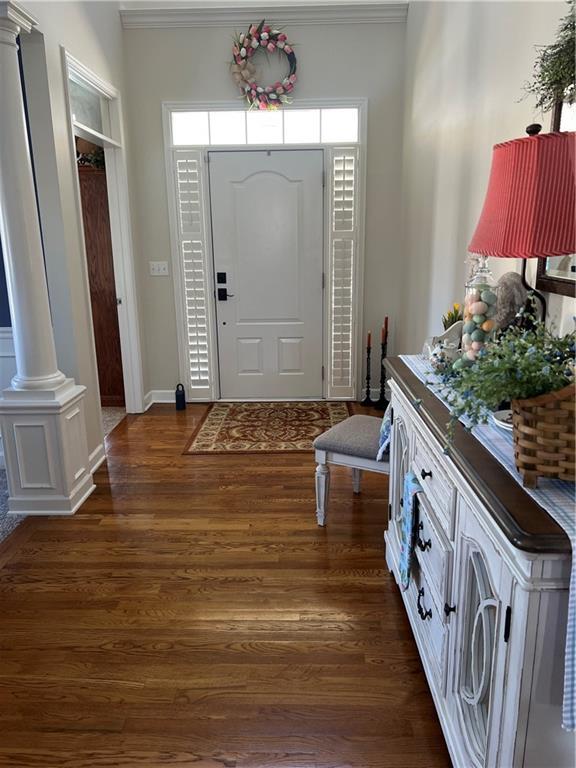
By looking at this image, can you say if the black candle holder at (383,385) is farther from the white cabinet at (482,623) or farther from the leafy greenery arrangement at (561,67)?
the leafy greenery arrangement at (561,67)

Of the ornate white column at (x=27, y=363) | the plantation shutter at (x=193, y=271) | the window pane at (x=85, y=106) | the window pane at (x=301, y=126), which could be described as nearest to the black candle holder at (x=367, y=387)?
the plantation shutter at (x=193, y=271)

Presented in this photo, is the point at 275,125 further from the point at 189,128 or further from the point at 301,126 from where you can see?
the point at 189,128

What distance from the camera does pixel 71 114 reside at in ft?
10.6

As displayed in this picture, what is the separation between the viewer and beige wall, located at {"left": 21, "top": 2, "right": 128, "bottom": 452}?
2881mm

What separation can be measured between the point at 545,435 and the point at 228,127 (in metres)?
4.06

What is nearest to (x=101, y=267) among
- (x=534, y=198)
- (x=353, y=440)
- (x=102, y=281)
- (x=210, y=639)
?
(x=102, y=281)

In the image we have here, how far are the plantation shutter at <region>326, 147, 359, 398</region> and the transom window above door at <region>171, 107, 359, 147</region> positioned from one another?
17 cm

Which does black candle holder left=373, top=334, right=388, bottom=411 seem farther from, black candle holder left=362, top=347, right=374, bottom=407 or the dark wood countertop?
the dark wood countertop

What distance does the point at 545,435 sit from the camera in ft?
3.41

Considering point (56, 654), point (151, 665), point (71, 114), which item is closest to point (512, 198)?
point (151, 665)

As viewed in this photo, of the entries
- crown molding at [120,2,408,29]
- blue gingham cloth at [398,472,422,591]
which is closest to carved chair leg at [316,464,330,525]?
blue gingham cloth at [398,472,422,591]

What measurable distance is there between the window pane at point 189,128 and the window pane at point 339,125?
0.94m

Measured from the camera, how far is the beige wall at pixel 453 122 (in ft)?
6.84

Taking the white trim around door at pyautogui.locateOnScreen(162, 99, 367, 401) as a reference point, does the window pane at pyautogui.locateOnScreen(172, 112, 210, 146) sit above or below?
above
